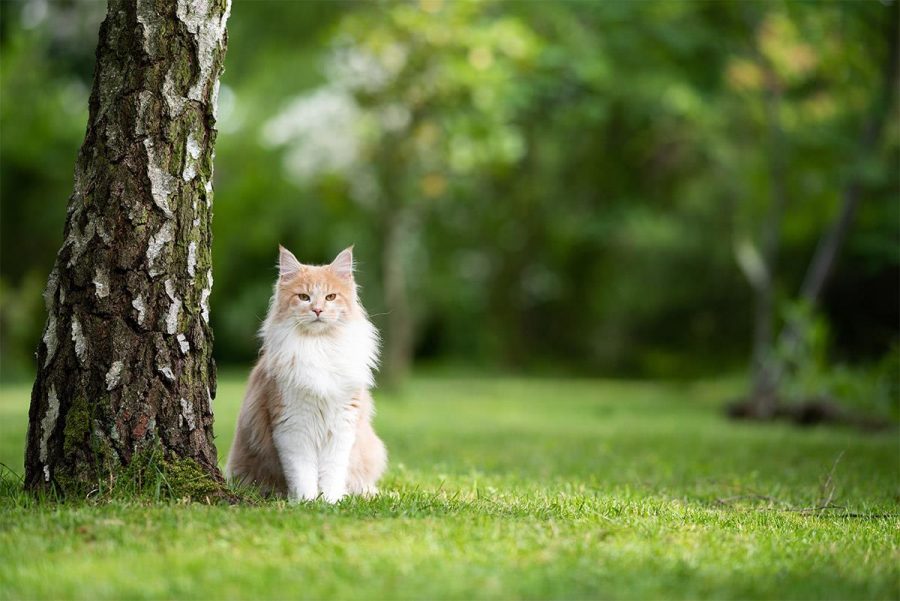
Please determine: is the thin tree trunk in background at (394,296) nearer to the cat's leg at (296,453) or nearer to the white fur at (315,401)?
the white fur at (315,401)

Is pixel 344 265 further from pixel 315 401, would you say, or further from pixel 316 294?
pixel 315 401

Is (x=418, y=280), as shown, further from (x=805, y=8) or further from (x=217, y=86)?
(x=217, y=86)

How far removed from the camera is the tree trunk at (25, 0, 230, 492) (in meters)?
4.25

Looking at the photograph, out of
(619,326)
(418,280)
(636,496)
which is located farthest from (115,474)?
(418,280)

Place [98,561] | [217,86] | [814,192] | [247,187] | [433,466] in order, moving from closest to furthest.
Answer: [98,561] → [217,86] → [433,466] → [814,192] → [247,187]

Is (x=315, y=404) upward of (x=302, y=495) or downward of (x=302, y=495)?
upward

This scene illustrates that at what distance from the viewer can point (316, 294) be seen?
16.3 feet

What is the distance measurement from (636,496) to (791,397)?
822 centimetres

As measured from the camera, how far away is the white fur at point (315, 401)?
477 centimetres

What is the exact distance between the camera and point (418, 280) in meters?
28.1

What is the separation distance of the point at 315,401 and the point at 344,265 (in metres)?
0.79

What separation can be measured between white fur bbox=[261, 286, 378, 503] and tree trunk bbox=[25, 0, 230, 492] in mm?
426

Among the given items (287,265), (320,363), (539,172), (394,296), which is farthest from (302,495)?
(539,172)

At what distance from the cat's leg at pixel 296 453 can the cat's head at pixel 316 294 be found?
48cm
